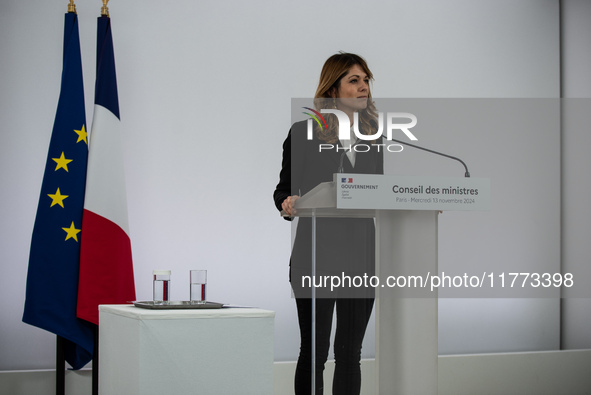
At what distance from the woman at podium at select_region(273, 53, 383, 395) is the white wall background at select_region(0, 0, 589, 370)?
1.54m

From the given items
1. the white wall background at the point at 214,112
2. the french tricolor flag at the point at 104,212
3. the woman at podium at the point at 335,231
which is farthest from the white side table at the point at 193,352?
the white wall background at the point at 214,112

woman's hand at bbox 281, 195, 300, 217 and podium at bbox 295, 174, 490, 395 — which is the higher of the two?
woman's hand at bbox 281, 195, 300, 217

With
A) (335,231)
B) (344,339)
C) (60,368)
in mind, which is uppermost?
(335,231)

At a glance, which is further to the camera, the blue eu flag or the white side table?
the blue eu flag

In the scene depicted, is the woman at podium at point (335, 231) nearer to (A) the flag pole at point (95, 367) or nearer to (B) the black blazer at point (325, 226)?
(B) the black blazer at point (325, 226)

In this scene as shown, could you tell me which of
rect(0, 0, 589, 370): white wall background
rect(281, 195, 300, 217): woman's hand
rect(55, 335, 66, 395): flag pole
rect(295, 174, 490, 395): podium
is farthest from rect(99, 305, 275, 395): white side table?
rect(0, 0, 589, 370): white wall background

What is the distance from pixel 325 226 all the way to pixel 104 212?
1759 mm

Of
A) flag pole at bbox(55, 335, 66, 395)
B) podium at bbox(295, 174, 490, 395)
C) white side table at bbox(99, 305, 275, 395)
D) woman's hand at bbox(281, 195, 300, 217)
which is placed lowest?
flag pole at bbox(55, 335, 66, 395)

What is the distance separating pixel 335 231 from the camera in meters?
1.71

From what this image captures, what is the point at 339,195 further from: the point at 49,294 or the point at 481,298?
the point at 481,298

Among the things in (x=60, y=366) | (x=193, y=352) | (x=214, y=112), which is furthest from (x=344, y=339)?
(x=214, y=112)

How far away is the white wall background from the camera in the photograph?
11.7 ft

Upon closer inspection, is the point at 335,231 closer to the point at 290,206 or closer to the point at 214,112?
the point at 290,206

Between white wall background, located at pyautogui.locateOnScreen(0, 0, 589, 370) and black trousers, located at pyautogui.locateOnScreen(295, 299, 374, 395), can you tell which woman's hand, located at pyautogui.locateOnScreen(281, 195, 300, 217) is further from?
white wall background, located at pyautogui.locateOnScreen(0, 0, 589, 370)
